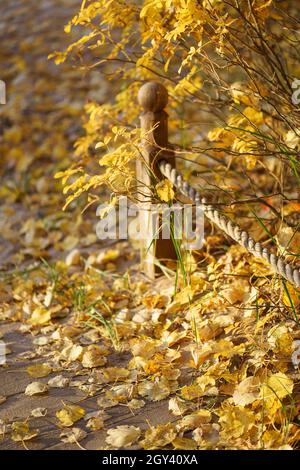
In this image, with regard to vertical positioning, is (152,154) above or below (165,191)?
above

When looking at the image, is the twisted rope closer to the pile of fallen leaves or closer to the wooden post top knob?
the pile of fallen leaves

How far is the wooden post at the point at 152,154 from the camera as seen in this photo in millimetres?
2957

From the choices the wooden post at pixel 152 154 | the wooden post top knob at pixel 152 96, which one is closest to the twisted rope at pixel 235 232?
the wooden post at pixel 152 154

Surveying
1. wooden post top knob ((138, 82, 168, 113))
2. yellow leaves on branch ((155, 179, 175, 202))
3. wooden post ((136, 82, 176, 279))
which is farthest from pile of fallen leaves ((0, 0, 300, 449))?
wooden post top knob ((138, 82, 168, 113))

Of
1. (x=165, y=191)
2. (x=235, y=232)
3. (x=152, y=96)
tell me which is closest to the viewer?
(x=235, y=232)

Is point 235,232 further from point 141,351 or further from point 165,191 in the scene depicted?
point 141,351

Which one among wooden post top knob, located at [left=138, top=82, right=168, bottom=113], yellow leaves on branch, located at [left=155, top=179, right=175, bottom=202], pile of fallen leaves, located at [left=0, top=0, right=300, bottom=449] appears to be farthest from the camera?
wooden post top knob, located at [left=138, top=82, right=168, bottom=113]

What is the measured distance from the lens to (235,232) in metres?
2.46

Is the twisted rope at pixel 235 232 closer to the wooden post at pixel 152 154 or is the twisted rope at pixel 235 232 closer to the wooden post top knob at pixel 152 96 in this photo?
the wooden post at pixel 152 154

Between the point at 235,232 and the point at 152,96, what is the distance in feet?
2.71

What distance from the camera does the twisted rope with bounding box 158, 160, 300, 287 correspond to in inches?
88.0

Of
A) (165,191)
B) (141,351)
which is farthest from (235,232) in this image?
(141,351)

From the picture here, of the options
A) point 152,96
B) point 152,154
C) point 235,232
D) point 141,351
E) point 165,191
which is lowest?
point 141,351

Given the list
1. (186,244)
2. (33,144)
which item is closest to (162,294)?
(186,244)
